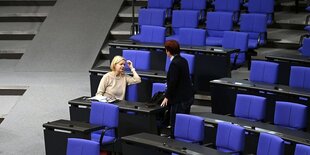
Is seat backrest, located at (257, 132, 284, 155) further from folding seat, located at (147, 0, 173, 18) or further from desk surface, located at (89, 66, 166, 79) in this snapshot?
folding seat, located at (147, 0, 173, 18)

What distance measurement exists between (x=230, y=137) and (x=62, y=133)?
182 centimetres

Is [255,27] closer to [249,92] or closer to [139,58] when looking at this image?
[139,58]

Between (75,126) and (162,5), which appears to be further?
(162,5)

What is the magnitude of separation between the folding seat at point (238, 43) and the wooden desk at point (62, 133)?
2952mm

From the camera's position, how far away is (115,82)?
7.70 metres

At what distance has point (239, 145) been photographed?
6176 millimetres

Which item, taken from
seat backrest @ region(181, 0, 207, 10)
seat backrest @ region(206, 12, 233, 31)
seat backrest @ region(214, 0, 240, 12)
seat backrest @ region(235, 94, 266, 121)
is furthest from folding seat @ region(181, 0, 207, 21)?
seat backrest @ region(235, 94, 266, 121)

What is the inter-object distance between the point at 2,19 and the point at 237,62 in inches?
199

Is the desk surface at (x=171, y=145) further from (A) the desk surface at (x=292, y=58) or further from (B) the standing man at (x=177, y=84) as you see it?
(A) the desk surface at (x=292, y=58)

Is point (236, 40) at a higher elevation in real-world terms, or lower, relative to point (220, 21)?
lower

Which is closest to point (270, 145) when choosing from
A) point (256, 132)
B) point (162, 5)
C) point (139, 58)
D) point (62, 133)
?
point (256, 132)

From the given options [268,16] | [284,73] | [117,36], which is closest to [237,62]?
[284,73]

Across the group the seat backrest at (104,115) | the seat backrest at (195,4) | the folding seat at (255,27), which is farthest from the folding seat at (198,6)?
the seat backrest at (104,115)

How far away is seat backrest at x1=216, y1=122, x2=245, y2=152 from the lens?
616cm
